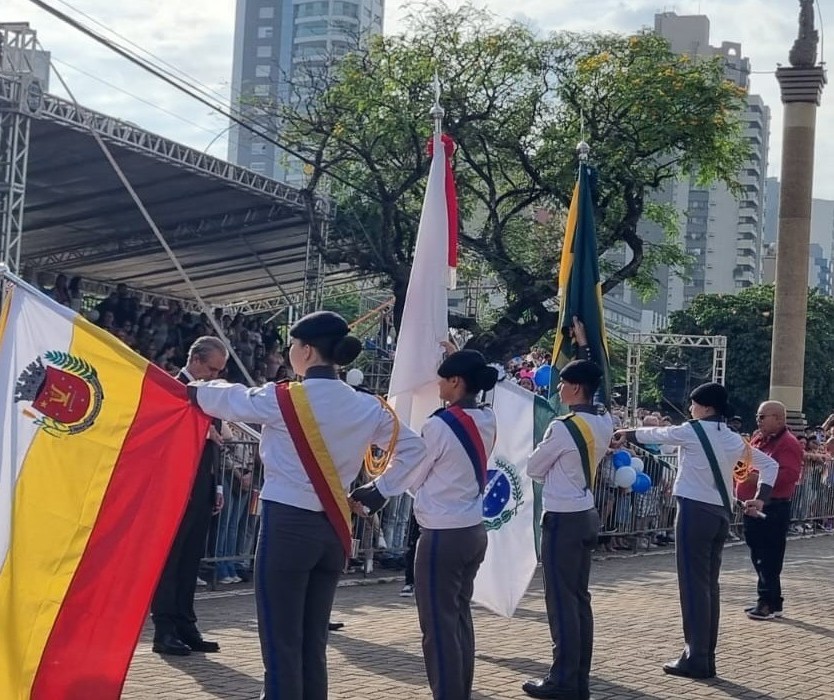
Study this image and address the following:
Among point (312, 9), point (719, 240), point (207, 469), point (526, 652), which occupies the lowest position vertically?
point (526, 652)

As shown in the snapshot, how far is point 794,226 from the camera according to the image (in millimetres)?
24062

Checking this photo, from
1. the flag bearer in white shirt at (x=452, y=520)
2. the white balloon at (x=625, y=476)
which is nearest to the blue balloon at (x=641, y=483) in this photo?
the white balloon at (x=625, y=476)

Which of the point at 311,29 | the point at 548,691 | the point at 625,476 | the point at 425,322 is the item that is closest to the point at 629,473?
the point at 625,476

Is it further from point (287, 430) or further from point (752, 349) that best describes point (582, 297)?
point (752, 349)

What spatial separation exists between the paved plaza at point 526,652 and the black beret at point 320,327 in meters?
2.39

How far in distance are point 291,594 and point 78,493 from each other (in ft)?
3.49

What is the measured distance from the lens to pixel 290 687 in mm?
5480

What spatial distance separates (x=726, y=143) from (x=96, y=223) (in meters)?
15.1

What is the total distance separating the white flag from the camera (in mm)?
8508

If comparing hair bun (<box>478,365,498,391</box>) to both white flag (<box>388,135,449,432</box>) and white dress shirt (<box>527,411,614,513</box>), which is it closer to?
white dress shirt (<box>527,411,614,513</box>)

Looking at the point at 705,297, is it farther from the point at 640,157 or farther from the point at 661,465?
the point at 661,465

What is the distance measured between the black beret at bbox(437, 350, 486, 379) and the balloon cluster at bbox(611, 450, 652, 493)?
28.5 ft

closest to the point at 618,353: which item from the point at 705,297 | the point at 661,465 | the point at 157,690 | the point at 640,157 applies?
the point at 705,297

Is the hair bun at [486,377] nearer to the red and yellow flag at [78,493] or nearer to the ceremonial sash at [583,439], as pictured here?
the ceremonial sash at [583,439]
